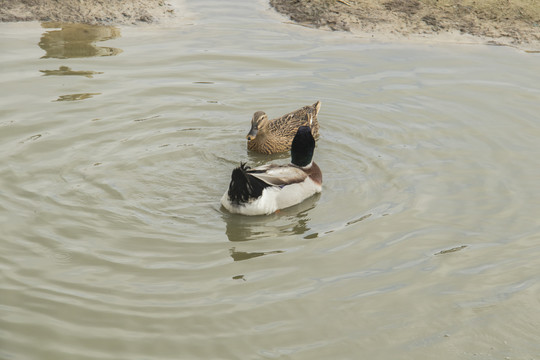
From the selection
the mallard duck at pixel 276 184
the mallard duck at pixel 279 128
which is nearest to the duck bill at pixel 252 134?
the mallard duck at pixel 279 128

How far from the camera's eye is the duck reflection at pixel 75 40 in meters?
12.0

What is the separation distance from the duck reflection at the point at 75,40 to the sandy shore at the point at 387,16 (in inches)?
14.5

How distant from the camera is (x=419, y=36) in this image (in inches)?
518

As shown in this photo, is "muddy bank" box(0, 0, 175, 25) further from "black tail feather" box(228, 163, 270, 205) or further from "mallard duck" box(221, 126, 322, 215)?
"black tail feather" box(228, 163, 270, 205)

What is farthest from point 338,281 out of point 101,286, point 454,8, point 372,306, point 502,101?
point 454,8

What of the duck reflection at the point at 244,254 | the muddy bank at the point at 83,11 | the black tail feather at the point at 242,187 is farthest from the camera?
the muddy bank at the point at 83,11

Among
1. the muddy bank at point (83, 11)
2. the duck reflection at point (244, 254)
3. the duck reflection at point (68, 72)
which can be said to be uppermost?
the muddy bank at point (83, 11)

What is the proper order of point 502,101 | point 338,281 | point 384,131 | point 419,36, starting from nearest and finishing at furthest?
point 338,281
point 384,131
point 502,101
point 419,36

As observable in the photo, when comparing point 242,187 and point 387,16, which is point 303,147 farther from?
point 387,16

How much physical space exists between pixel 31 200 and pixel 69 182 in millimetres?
583

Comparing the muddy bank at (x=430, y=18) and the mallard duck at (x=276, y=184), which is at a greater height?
the muddy bank at (x=430, y=18)

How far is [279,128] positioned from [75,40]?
483cm

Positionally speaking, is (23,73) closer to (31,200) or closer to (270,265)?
(31,200)

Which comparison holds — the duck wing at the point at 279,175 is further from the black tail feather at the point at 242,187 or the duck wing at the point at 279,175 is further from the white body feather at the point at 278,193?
the black tail feather at the point at 242,187
